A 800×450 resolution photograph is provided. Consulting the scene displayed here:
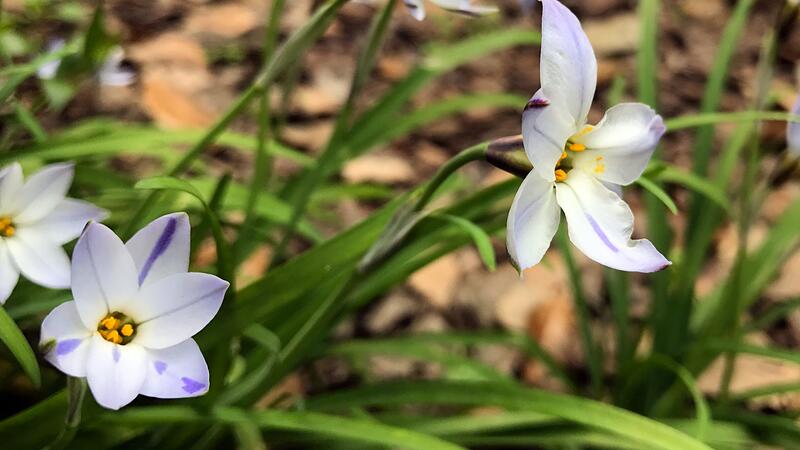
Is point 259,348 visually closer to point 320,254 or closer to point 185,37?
point 320,254

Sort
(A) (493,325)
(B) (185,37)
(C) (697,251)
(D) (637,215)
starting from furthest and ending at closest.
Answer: (B) (185,37) < (D) (637,215) < (A) (493,325) < (C) (697,251)

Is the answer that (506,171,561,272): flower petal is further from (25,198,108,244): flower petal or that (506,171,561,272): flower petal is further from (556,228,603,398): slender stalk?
(556,228,603,398): slender stalk

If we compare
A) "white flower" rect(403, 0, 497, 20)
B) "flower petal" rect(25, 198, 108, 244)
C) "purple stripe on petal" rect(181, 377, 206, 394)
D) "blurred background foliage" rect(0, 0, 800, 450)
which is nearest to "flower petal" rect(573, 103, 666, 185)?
"blurred background foliage" rect(0, 0, 800, 450)

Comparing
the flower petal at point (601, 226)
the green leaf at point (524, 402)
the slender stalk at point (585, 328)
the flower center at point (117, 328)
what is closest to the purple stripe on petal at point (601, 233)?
the flower petal at point (601, 226)

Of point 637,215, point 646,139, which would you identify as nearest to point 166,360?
point 646,139

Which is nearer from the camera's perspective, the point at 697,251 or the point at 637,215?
the point at 697,251

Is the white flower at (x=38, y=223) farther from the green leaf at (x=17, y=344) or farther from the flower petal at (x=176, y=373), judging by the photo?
the flower petal at (x=176, y=373)
